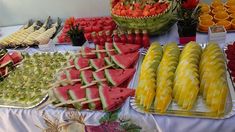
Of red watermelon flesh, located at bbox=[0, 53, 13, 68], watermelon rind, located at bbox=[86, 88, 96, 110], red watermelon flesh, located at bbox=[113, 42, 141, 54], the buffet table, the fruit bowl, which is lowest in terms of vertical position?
the buffet table

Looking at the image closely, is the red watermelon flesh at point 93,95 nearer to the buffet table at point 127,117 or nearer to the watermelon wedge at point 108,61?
the buffet table at point 127,117

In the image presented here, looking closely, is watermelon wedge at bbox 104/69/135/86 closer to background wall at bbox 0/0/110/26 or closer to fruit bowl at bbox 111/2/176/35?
fruit bowl at bbox 111/2/176/35

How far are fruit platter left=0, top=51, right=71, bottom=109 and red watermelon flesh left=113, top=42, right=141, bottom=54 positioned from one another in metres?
0.35

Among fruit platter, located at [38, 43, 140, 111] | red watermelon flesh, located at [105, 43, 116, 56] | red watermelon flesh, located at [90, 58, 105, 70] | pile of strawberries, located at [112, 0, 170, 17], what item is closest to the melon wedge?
fruit platter, located at [38, 43, 140, 111]

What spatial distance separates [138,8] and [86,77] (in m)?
0.69

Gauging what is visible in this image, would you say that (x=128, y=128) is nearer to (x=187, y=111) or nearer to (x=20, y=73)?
(x=187, y=111)

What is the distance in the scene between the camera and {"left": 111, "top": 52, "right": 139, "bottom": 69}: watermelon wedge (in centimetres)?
167

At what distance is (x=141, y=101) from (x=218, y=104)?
1.18 ft

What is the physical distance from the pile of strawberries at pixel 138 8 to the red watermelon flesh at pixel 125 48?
0.82 ft

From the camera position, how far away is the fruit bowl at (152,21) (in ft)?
6.28

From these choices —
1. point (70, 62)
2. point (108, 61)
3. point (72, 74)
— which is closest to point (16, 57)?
point (70, 62)

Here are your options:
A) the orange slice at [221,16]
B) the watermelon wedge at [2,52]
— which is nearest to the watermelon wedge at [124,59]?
the orange slice at [221,16]

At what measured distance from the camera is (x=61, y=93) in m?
1.51

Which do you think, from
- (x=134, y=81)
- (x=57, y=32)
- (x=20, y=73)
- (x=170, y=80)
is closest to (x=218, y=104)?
(x=170, y=80)
